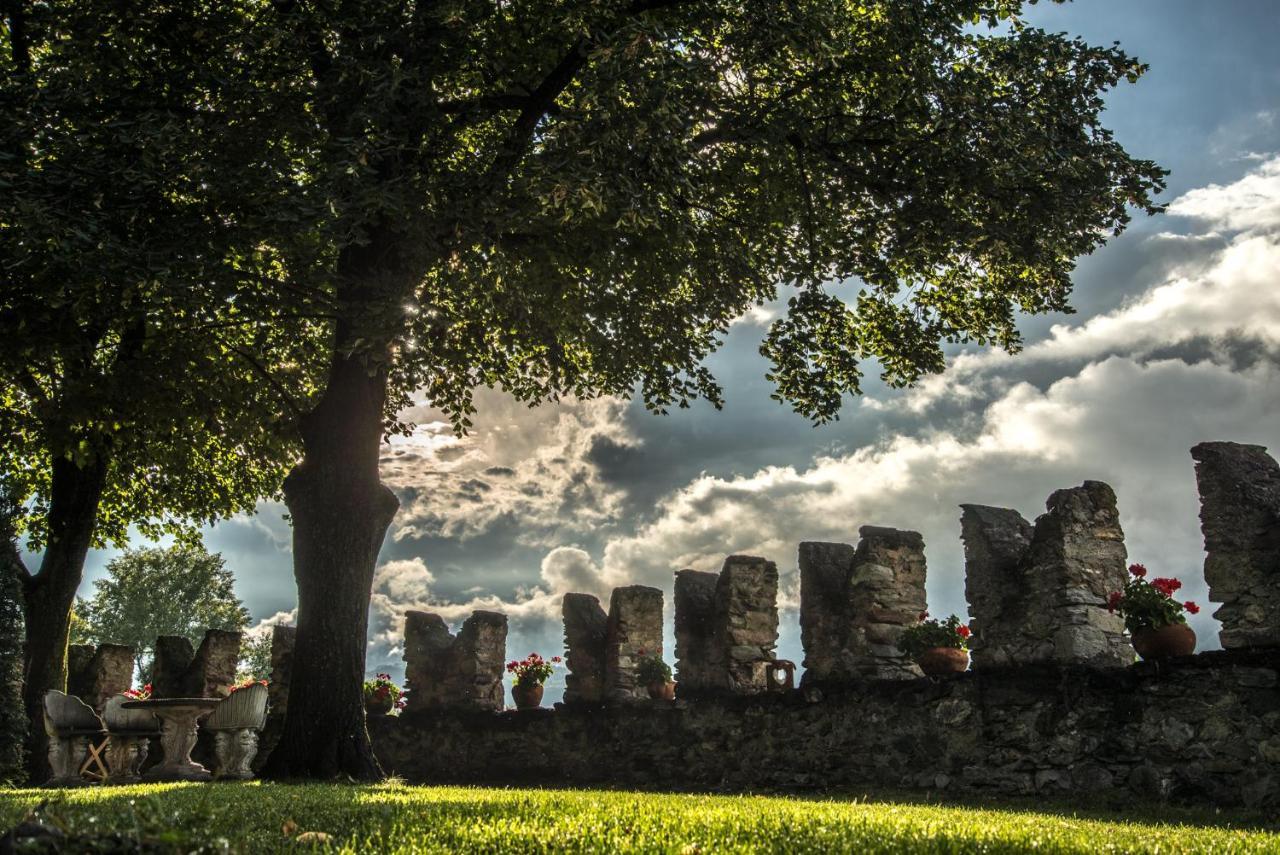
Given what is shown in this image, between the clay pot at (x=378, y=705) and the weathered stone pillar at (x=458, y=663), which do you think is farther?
the clay pot at (x=378, y=705)

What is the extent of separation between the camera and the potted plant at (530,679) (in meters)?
18.6

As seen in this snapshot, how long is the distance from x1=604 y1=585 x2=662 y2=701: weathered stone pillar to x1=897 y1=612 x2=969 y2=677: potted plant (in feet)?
16.0

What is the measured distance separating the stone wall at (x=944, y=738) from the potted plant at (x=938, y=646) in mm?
426

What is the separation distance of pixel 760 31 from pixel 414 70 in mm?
4179

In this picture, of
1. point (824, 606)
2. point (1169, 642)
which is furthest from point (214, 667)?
point (1169, 642)

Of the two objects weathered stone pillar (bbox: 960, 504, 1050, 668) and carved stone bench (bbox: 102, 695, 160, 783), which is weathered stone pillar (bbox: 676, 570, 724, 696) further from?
carved stone bench (bbox: 102, 695, 160, 783)

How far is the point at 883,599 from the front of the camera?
1431 cm

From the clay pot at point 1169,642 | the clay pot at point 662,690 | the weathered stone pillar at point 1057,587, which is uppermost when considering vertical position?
the weathered stone pillar at point 1057,587

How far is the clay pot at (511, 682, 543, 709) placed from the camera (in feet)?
61.0

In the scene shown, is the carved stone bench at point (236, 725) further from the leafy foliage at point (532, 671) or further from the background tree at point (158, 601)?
the background tree at point (158, 601)

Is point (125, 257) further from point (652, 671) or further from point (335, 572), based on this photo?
point (652, 671)

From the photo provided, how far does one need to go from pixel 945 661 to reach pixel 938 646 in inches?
8.0

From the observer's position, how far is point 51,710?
14016 mm

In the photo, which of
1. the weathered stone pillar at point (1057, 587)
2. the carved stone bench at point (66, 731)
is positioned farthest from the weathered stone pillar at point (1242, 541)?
the carved stone bench at point (66, 731)
